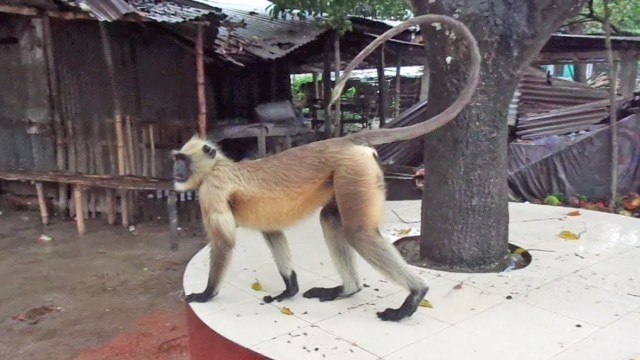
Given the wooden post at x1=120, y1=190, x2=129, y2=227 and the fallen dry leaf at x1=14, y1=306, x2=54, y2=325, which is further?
the wooden post at x1=120, y1=190, x2=129, y2=227

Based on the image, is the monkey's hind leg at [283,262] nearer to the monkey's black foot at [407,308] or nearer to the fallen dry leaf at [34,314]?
the monkey's black foot at [407,308]

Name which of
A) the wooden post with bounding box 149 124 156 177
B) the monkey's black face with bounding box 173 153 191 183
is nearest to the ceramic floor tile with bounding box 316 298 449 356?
the monkey's black face with bounding box 173 153 191 183

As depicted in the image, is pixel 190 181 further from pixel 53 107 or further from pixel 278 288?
pixel 53 107

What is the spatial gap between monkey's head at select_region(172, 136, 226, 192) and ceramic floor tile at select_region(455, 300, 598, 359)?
64.7 inches

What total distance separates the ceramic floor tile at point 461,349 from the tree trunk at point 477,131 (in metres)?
1.25

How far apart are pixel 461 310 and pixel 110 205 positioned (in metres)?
6.31

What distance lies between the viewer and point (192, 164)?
11.3ft

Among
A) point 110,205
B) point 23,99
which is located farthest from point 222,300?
point 23,99

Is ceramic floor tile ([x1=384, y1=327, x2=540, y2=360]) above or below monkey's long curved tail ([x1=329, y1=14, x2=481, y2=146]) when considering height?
below

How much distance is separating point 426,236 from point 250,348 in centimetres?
188

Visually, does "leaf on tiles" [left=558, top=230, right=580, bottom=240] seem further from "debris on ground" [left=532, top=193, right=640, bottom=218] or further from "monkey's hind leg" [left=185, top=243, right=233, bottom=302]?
"monkey's hind leg" [left=185, top=243, right=233, bottom=302]

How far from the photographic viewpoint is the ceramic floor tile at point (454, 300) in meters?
3.46

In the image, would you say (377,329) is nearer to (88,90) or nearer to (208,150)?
(208,150)

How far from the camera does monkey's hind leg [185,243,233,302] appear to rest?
3.41 metres
